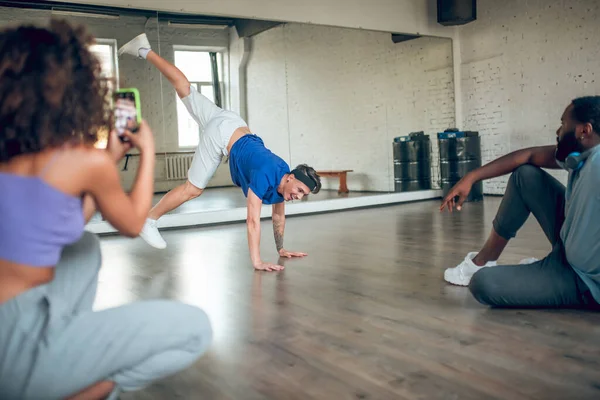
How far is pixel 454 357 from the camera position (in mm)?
1969

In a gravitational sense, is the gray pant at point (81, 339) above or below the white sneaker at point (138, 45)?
below

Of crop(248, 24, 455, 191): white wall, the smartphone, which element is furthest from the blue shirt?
crop(248, 24, 455, 191): white wall

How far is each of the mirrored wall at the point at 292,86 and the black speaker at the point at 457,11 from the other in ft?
2.63

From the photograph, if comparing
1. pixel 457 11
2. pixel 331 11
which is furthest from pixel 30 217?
pixel 457 11

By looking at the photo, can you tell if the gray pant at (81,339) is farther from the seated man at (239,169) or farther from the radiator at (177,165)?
the radiator at (177,165)

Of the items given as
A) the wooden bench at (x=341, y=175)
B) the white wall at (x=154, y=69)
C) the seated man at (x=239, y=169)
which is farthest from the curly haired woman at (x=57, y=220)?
the wooden bench at (x=341, y=175)

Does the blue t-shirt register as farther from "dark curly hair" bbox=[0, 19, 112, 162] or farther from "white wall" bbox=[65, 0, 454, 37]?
"white wall" bbox=[65, 0, 454, 37]

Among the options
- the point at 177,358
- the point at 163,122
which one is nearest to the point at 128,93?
the point at 177,358

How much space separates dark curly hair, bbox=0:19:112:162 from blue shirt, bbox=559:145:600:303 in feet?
6.09

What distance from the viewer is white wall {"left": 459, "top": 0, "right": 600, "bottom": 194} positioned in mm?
7227

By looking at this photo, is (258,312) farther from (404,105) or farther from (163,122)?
(404,105)

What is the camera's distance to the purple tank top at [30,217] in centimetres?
112

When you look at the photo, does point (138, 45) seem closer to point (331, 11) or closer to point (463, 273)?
point (463, 273)

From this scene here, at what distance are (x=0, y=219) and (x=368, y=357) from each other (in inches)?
52.2
